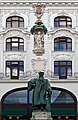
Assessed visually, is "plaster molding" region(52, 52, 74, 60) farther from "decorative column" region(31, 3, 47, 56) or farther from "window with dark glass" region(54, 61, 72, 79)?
"decorative column" region(31, 3, 47, 56)

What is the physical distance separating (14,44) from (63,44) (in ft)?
13.3

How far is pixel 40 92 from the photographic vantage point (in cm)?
1822

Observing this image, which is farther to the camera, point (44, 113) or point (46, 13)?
point (46, 13)

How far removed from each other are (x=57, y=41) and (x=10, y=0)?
5184 millimetres

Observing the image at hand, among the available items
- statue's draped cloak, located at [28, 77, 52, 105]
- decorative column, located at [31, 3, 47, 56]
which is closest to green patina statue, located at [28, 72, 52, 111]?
statue's draped cloak, located at [28, 77, 52, 105]

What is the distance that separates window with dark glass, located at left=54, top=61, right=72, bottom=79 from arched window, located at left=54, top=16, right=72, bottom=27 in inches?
125

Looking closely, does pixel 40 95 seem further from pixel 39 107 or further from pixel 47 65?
pixel 47 65

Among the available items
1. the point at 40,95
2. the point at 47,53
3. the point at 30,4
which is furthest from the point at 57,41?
the point at 40,95

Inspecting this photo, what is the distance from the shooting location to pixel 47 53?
1400 inches

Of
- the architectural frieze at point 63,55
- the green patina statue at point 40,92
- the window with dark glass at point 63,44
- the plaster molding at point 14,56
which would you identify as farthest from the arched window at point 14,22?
the green patina statue at point 40,92

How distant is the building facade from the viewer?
3494cm

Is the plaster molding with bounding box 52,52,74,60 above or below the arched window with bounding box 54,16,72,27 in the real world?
below

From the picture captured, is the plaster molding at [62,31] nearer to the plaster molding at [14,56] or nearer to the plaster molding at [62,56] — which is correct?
the plaster molding at [62,56]

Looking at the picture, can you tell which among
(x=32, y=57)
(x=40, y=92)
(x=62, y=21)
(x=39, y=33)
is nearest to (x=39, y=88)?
(x=40, y=92)
